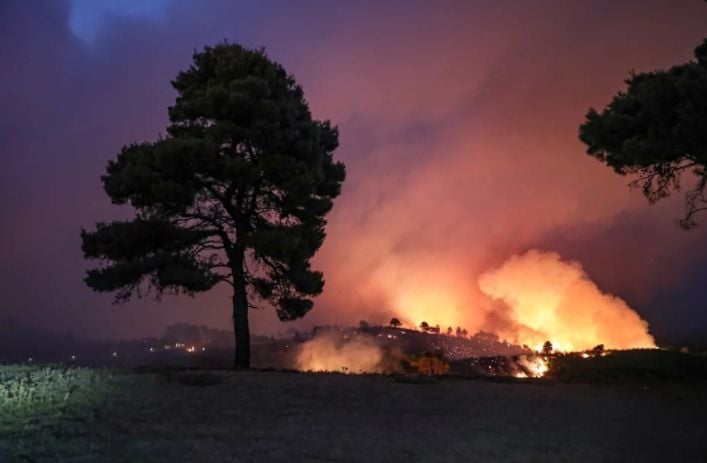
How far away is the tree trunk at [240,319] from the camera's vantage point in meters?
21.1

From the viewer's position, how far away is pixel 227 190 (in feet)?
73.0

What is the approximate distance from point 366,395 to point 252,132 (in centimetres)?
1062

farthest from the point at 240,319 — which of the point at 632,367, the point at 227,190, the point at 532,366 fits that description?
the point at 632,367

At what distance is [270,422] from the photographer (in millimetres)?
10695

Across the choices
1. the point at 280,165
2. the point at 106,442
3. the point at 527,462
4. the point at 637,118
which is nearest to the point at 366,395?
the point at 527,462

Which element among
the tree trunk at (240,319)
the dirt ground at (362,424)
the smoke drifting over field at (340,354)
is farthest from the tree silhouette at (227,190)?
the smoke drifting over field at (340,354)

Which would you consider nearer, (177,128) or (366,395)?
(366,395)

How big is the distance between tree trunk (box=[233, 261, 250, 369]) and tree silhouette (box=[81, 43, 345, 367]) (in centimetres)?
3

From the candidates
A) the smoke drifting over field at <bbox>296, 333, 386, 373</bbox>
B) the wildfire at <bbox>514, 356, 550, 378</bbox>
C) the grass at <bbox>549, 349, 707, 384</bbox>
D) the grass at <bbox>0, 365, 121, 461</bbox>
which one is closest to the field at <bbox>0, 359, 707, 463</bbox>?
the grass at <bbox>0, 365, 121, 461</bbox>

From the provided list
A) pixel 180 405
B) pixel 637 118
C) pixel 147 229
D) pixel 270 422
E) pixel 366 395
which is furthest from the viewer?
pixel 147 229

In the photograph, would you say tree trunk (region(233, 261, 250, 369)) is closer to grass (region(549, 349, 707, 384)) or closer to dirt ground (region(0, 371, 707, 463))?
dirt ground (region(0, 371, 707, 463))

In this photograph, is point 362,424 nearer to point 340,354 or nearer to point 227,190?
point 227,190

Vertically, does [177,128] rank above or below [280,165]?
above

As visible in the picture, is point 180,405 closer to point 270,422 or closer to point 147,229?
point 270,422
